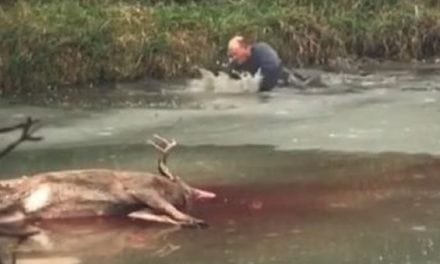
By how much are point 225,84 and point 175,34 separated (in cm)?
186

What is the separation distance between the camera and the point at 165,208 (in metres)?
7.14

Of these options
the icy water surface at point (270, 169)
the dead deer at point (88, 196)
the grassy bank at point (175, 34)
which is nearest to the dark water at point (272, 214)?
the icy water surface at point (270, 169)

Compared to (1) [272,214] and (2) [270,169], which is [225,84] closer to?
(2) [270,169]

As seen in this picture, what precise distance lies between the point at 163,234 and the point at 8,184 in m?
1.13

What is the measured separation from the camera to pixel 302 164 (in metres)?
8.95

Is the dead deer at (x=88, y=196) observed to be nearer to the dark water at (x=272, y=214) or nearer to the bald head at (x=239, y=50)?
the dark water at (x=272, y=214)

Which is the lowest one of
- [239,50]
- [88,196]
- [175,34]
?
[175,34]

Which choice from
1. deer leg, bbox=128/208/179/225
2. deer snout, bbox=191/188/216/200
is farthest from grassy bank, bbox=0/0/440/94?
deer leg, bbox=128/208/179/225

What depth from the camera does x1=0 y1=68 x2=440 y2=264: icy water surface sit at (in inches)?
253

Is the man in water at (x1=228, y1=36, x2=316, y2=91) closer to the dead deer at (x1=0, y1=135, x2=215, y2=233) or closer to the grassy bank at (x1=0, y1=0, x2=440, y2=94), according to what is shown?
the grassy bank at (x1=0, y1=0, x2=440, y2=94)

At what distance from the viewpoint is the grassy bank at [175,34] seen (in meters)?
14.8

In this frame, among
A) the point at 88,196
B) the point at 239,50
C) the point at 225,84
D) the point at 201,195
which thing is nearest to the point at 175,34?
the point at 225,84

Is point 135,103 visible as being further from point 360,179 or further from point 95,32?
point 360,179

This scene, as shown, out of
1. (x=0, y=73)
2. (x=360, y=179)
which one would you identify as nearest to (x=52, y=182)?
(x=360, y=179)
